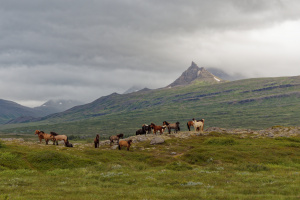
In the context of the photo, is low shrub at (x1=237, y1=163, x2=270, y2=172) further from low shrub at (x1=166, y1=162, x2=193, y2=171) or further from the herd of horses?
the herd of horses

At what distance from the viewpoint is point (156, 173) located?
94.1 feet

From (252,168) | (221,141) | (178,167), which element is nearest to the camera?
(252,168)

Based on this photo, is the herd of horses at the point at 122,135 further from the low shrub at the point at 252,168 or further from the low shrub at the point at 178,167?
the low shrub at the point at 252,168

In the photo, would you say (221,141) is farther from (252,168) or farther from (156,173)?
(156,173)

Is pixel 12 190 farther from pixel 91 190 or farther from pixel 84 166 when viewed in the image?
pixel 84 166

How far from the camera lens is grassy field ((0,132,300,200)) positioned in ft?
61.0

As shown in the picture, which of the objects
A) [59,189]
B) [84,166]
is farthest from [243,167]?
[59,189]

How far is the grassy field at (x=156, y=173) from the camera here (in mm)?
18578

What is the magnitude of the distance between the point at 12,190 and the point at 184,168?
67.1 ft

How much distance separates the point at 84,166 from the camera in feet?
114

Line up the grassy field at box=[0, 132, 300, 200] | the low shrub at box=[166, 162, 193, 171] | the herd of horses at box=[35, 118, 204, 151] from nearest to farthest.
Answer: the grassy field at box=[0, 132, 300, 200] < the low shrub at box=[166, 162, 193, 171] < the herd of horses at box=[35, 118, 204, 151]

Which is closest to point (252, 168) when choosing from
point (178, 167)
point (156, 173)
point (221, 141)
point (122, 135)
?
point (178, 167)

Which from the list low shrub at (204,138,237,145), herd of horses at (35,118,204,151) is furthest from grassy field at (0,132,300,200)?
herd of horses at (35,118,204,151)

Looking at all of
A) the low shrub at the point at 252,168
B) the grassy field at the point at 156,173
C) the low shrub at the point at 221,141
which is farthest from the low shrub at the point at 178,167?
the low shrub at the point at 221,141
